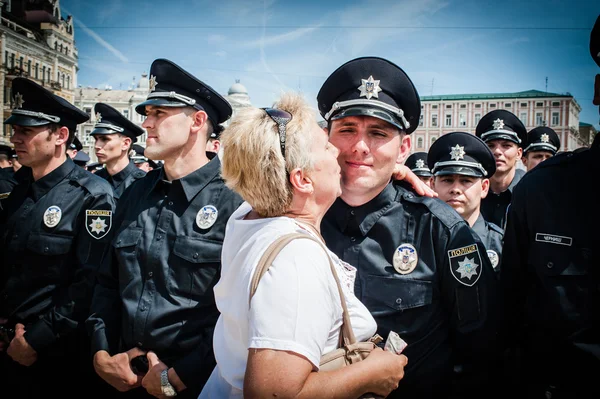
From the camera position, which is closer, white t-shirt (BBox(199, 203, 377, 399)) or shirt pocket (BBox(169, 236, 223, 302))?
white t-shirt (BBox(199, 203, 377, 399))

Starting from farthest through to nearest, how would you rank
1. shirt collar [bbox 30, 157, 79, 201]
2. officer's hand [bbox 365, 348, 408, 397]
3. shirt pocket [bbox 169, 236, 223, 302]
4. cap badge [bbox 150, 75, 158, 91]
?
shirt collar [bbox 30, 157, 79, 201], cap badge [bbox 150, 75, 158, 91], shirt pocket [bbox 169, 236, 223, 302], officer's hand [bbox 365, 348, 408, 397]

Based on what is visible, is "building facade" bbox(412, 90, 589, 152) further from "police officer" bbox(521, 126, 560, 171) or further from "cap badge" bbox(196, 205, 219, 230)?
"cap badge" bbox(196, 205, 219, 230)

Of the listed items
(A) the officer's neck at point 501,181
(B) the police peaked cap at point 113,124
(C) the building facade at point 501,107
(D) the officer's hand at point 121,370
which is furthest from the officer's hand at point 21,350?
(C) the building facade at point 501,107

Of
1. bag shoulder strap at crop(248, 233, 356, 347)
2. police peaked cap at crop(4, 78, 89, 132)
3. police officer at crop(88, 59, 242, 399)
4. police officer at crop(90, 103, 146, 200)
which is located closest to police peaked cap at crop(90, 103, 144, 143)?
police officer at crop(90, 103, 146, 200)

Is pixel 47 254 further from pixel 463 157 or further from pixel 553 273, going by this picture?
pixel 463 157

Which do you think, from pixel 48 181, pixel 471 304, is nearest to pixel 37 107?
pixel 48 181

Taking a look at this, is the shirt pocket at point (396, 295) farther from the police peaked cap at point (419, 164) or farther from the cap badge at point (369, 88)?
the police peaked cap at point (419, 164)

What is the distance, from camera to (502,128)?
18.1 feet

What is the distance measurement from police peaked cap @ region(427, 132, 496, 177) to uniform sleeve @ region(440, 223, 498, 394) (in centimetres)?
176

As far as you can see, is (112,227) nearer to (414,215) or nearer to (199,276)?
(199,276)

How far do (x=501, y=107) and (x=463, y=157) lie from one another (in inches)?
2774

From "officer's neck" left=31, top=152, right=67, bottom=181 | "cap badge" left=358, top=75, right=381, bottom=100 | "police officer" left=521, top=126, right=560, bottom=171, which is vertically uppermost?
"police officer" left=521, top=126, right=560, bottom=171

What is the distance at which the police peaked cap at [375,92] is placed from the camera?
7.86 feet

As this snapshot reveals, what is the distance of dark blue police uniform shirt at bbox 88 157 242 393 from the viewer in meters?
2.50
